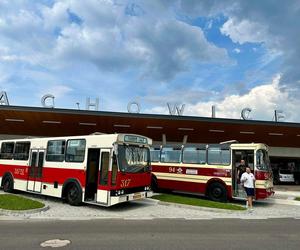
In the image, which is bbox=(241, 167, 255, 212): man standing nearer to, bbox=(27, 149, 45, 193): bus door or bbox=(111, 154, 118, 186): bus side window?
bbox=(111, 154, 118, 186): bus side window

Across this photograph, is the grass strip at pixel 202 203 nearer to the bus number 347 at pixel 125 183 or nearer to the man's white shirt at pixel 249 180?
the man's white shirt at pixel 249 180

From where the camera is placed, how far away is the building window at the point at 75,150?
14.9 meters

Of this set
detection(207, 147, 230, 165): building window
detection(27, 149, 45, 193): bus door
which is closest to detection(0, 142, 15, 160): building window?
detection(27, 149, 45, 193): bus door

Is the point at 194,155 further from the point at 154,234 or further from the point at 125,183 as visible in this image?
the point at 154,234

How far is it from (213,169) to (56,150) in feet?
24.6

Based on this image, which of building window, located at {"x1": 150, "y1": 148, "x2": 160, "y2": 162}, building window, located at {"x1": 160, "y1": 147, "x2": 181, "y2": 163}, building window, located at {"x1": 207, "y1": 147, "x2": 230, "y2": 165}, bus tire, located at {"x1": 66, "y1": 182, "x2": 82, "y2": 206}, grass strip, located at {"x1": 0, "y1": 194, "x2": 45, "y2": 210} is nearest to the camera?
grass strip, located at {"x1": 0, "y1": 194, "x2": 45, "y2": 210}

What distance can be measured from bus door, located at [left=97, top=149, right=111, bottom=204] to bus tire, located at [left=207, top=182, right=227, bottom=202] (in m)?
6.26

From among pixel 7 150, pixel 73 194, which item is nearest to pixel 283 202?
pixel 73 194

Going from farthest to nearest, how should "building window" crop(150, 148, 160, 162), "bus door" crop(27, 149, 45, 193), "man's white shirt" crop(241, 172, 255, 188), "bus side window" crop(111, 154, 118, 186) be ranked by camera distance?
"building window" crop(150, 148, 160, 162)
"bus door" crop(27, 149, 45, 193)
"man's white shirt" crop(241, 172, 255, 188)
"bus side window" crop(111, 154, 118, 186)

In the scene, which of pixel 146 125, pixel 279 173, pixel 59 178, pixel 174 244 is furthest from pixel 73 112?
pixel 279 173

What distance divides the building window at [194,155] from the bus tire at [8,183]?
9.04 meters

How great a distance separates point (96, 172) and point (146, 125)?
17743mm

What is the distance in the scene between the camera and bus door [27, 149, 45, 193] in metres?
16.8

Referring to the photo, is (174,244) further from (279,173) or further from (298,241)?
(279,173)
